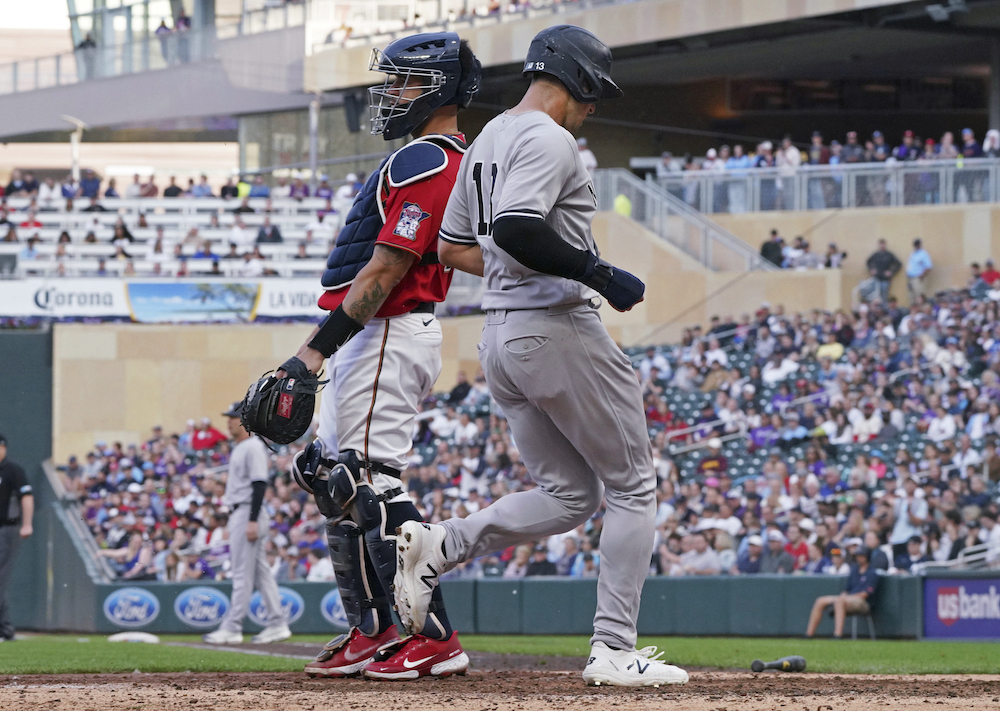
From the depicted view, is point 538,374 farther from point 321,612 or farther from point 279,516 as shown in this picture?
point 279,516

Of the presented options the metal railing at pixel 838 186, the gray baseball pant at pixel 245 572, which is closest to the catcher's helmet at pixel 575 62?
the gray baseball pant at pixel 245 572

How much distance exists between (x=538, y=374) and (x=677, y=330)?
19319mm

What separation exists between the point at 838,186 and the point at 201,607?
1412cm

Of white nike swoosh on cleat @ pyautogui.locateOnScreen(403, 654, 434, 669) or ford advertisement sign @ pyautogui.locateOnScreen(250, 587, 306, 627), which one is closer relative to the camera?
white nike swoosh on cleat @ pyautogui.locateOnScreen(403, 654, 434, 669)

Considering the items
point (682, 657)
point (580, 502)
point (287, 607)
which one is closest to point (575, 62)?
point (580, 502)

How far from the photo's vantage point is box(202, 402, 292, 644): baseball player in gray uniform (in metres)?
10.2

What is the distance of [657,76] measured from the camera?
33188 mm

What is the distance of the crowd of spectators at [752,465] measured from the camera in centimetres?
1335

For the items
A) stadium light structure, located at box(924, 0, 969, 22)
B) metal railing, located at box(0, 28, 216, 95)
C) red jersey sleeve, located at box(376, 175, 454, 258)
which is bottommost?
red jersey sleeve, located at box(376, 175, 454, 258)

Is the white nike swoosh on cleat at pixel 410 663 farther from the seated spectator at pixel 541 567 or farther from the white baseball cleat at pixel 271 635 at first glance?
the seated spectator at pixel 541 567

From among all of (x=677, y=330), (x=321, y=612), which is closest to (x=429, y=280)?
(x=321, y=612)

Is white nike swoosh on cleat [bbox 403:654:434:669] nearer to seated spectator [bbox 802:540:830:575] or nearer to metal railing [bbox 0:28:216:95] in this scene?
seated spectator [bbox 802:540:830:575]

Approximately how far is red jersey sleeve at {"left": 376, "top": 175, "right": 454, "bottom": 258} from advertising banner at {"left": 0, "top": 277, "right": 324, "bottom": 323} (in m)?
17.2

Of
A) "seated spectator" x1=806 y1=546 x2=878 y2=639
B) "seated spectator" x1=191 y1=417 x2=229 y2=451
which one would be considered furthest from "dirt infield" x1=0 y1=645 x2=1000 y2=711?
"seated spectator" x1=191 y1=417 x2=229 y2=451
